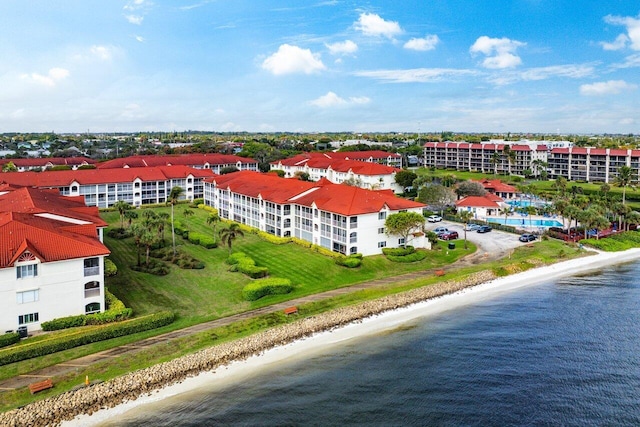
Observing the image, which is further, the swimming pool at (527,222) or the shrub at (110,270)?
the swimming pool at (527,222)

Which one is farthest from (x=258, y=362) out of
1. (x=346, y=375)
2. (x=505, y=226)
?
(x=505, y=226)

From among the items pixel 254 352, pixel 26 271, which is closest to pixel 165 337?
pixel 254 352

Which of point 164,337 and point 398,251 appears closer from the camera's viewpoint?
point 164,337

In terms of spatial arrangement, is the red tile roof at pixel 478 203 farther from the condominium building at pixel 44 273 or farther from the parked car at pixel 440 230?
the condominium building at pixel 44 273

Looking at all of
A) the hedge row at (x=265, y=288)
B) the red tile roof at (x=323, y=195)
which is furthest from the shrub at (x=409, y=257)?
the hedge row at (x=265, y=288)

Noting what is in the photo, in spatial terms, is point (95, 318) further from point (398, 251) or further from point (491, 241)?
point (491, 241)

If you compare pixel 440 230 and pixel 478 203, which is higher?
pixel 478 203

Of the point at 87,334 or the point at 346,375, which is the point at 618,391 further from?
the point at 87,334
